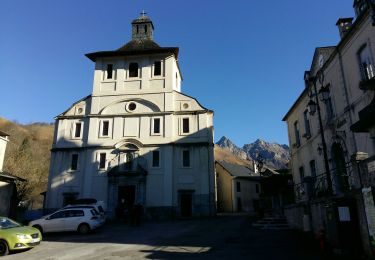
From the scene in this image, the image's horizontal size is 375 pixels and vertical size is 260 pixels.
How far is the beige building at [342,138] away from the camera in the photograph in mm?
9219

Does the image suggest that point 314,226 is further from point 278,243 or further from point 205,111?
point 205,111

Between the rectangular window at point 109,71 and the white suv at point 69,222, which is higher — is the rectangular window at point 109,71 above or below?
above

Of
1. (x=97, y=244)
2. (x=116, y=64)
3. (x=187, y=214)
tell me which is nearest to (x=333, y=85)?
(x=97, y=244)

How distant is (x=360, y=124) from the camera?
9.46 m

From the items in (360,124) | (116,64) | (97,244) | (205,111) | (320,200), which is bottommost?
(97,244)

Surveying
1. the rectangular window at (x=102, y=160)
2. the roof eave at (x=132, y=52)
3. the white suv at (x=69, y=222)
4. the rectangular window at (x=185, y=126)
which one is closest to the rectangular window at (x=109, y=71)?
the roof eave at (x=132, y=52)

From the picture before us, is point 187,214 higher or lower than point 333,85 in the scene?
lower

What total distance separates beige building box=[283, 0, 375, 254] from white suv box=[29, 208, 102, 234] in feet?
38.6

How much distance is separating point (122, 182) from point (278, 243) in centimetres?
2011

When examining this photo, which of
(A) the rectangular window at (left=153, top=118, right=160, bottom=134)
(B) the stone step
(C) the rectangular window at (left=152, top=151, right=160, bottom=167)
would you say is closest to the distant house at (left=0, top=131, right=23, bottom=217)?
(C) the rectangular window at (left=152, top=151, right=160, bottom=167)

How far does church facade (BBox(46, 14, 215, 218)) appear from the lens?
2975 centimetres

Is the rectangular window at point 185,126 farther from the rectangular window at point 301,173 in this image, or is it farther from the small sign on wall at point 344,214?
the small sign on wall at point 344,214

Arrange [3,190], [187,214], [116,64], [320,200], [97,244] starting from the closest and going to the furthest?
[320,200], [97,244], [3,190], [187,214], [116,64]

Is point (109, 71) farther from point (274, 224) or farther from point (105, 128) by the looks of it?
point (274, 224)
